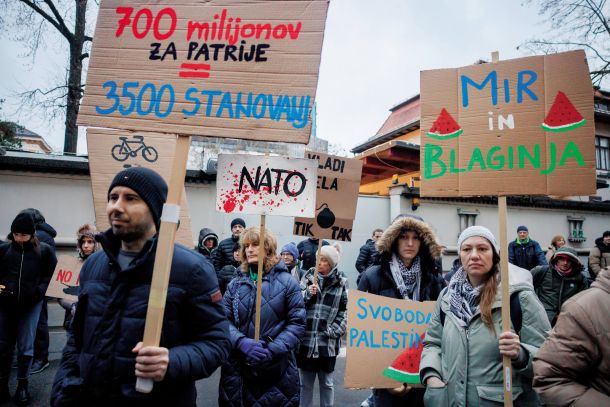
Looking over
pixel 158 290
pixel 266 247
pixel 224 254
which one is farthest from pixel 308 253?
pixel 158 290

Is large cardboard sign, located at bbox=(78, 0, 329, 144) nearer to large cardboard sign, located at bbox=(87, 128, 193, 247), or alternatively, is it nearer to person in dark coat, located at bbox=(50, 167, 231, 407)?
person in dark coat, located at bbox=(50, 167, 231, 407)

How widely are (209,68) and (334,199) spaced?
8.43ft

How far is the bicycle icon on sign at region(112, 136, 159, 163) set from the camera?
3.61 metres

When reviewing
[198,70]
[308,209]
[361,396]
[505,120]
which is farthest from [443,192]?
[361,396]

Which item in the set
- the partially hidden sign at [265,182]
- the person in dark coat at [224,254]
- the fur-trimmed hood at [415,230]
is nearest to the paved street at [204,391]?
the person in dark coat at [224,254]

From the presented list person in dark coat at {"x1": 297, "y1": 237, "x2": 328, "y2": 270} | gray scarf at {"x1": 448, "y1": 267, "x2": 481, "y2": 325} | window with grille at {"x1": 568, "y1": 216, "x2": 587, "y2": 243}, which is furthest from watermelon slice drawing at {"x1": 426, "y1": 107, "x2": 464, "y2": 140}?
window with grille at {"x1": 568, "y1": 216, "x2": 587, "y2": 243}

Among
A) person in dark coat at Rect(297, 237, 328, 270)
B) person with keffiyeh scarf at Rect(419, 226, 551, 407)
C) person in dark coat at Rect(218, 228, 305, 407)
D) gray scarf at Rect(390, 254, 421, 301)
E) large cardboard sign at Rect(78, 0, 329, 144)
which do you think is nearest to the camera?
large cardboard sign at Rect(78, 0, 329, 144)

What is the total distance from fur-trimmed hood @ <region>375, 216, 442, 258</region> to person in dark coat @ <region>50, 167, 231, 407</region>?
1.64m

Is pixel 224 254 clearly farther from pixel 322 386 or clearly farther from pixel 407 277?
pixel 407 277

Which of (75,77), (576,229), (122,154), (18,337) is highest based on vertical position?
(75,77)

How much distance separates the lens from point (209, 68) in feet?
6.17

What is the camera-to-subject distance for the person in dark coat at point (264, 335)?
2854 mm

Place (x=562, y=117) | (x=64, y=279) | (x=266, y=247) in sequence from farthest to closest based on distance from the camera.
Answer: (x=64, y=279)
(x=266, y=247)
(x=562, y=117)

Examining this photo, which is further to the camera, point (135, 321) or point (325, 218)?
point (325, 218)
